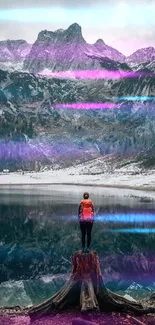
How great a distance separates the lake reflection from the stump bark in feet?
74.7

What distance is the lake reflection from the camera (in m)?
54.9

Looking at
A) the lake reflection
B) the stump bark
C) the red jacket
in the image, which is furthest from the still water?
the red jacket

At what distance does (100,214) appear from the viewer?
12094cm

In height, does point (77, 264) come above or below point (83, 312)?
above

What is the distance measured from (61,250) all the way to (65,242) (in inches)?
276

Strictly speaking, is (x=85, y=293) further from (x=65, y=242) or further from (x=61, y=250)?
(x=65, y=242)

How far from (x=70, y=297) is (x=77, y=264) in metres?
1.91

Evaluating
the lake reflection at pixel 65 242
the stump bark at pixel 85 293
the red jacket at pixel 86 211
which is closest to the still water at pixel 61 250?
the lake reflection at pixel 65 242

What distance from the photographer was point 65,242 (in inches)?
3027

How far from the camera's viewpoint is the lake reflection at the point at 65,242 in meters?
54.9

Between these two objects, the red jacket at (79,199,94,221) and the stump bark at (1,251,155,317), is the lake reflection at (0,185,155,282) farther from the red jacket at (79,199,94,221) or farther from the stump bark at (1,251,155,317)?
the red jacket at (79,199,94,221)

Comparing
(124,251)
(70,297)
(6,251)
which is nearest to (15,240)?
(6,251)

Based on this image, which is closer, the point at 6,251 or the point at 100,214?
the point at 6,251

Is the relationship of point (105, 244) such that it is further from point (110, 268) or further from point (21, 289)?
point (21, 289)
